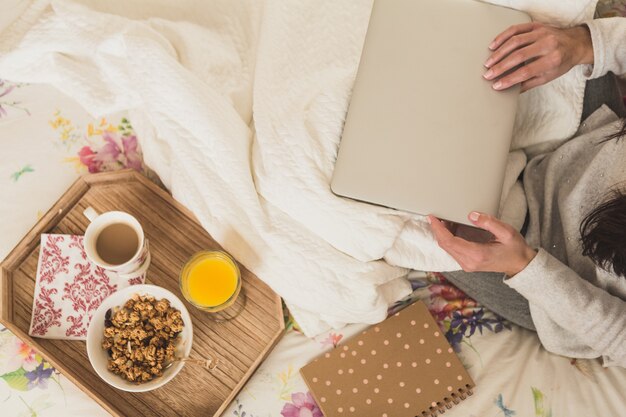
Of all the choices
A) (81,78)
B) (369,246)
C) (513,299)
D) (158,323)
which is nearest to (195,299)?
(158,323)

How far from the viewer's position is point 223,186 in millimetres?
887

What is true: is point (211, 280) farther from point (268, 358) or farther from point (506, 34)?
point (506, 34)

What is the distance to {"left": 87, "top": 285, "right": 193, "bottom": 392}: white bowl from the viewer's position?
771 mm

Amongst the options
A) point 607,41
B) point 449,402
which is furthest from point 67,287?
point 607,41

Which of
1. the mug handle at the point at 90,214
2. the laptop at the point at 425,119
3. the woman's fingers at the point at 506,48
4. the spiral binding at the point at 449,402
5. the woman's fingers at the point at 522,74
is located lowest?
the spiral binding at the point at 449,402

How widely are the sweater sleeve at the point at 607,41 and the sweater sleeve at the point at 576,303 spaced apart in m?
0.32

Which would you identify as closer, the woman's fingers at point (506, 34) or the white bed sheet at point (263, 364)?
the woman's fingers at point (506, 34)

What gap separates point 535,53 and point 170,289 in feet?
2.24

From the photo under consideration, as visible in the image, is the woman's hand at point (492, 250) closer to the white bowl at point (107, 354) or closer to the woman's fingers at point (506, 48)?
the woman's fingers at point (506, 48)

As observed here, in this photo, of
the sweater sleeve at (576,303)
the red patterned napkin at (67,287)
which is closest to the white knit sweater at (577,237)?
the sweater sleeve at (576,303)

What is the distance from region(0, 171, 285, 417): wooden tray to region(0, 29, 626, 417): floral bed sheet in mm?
41

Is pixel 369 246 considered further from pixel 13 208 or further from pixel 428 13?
pixel 13 208

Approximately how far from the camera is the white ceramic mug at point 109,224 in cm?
82

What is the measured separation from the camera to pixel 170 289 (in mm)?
894
